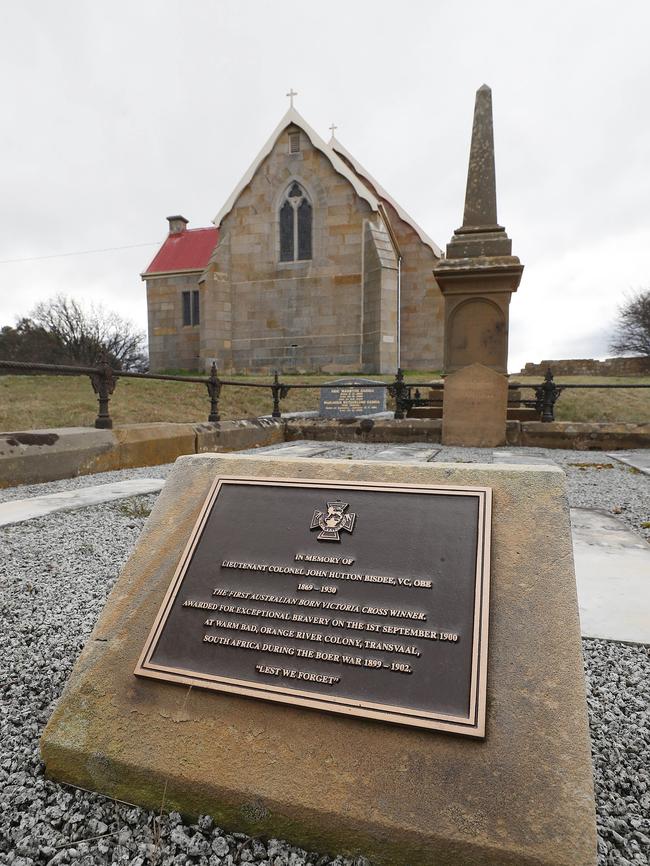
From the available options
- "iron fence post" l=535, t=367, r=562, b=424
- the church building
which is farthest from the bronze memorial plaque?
the church building

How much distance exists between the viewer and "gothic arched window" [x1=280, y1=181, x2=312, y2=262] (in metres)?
20.0

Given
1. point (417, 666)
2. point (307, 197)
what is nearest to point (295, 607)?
point (417, 666)

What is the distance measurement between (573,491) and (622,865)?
12.4 feet

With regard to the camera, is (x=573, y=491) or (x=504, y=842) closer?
(x=504, y=842)

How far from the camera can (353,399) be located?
10.7 m

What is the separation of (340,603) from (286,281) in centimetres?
1977

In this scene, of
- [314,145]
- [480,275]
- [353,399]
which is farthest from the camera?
[314,145]

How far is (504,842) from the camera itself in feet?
3.27

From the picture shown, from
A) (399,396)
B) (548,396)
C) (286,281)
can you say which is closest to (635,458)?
(548,396)

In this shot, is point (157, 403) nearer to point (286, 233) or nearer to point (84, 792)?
point (84, 792)

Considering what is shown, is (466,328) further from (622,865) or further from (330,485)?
(622,865)

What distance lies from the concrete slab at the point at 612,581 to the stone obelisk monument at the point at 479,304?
4855 mm

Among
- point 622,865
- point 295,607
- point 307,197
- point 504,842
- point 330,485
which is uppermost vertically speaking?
point 307,197

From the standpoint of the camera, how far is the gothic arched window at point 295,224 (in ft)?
65.6
